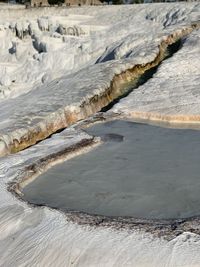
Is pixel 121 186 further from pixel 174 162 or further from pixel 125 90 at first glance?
pixel 125 90

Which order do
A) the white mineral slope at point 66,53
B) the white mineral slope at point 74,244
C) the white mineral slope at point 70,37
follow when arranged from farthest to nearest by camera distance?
the white mineral slope at point 70,37 → the white mineral slope at point 66,53 → the white mineral slope at point 74,244

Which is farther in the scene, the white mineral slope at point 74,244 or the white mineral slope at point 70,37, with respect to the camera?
the white mineral slope at point 70,37

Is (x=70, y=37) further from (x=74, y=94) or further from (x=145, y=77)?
(x=74, y=94)

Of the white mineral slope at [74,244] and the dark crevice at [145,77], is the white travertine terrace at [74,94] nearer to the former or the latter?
the white mineral slope at [74,244]

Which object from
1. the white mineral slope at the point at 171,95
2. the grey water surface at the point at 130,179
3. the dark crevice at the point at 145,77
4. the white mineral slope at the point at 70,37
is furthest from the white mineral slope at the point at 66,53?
the grey water surface at the point at 130,179

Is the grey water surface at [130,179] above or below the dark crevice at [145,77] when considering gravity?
below

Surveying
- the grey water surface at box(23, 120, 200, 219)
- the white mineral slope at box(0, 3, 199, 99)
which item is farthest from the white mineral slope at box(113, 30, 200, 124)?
the white mineral slope at box(0, 3, 199, 99)

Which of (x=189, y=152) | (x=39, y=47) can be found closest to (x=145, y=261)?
(x=189, y=152)
